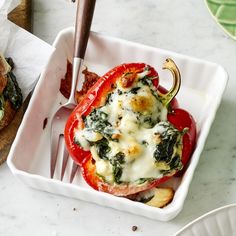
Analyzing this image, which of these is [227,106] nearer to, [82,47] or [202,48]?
[202,48]

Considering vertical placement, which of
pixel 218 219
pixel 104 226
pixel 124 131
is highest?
pixel 124 131

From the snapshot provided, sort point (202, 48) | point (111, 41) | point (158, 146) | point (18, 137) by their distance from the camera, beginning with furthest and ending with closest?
point (202, 48) < point (111, 41) < point (18, 137) < point (158, 146)

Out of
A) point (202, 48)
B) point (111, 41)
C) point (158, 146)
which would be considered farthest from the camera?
point (202, 48)

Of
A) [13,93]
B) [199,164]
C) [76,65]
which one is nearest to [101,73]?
[76,65]

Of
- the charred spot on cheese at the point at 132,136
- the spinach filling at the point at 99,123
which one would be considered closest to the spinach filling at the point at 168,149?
the charred spot on cheese at the point at 132,136

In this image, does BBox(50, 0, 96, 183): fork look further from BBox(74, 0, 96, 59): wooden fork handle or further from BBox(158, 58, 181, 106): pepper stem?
BBox(158, 58, 181, 106): pepper stem

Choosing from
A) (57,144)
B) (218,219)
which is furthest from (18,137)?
(218,219)
